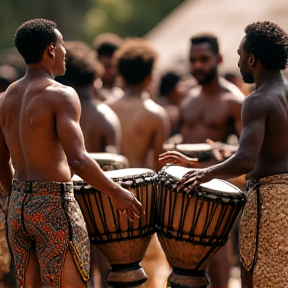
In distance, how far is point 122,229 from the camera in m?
5.69

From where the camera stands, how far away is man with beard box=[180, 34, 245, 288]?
25.4ft

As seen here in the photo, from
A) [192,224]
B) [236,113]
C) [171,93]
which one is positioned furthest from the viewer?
[171,93]

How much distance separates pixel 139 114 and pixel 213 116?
0.70 meters

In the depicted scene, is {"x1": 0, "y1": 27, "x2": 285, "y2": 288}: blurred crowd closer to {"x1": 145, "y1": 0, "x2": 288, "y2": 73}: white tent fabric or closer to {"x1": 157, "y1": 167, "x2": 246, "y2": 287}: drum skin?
{"x1": 157, "y1": 167, "x2": 246, "y2": 287}: drum skin

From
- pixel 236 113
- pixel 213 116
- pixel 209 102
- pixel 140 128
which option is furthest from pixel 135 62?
pixel 236 113

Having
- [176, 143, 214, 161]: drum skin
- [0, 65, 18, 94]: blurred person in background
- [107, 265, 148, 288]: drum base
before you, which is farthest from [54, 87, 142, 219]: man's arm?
[0, 65, 18, 94]: blurred person in background

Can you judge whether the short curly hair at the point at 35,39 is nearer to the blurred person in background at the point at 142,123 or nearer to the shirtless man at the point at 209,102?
the blurred person in background at the point at 142,123

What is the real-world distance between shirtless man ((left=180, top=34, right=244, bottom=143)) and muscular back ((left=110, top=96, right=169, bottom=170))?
0.28 meters

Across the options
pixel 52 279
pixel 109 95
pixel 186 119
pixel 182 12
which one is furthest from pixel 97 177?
pixel 182 12

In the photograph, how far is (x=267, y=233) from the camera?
534cm

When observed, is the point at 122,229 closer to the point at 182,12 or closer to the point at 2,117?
the point at 2,117

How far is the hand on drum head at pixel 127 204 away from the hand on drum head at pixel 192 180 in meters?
0.30

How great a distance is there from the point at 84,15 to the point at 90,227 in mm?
37930

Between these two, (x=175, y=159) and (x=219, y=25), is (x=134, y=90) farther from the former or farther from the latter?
(x=219, y=25)
